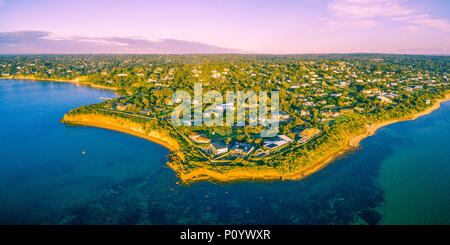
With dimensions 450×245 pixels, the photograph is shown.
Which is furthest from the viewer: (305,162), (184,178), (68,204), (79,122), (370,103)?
(370,103)

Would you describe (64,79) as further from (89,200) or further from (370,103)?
(370,103)

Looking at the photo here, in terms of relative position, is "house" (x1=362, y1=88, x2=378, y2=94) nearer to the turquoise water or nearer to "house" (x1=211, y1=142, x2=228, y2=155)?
the turquoise water

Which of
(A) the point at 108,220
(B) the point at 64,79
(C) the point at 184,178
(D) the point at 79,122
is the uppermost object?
(B) the point at 64,79

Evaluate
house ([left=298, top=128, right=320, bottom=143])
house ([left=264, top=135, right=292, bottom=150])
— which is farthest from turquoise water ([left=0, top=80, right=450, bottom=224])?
house ([left=264, top=135, right=292, bottom=150])

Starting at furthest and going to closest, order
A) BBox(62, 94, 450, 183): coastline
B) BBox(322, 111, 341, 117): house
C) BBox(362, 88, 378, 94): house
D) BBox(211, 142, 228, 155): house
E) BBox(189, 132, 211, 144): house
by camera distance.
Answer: BBox(362, 88, 378, 94): house < BBox(322, 111, 341, 117): house < BBox(189, 132, 211, 144): house < BBox(211, 142, 228, 155): house < BBox(62, 94, 450, 183): coastline

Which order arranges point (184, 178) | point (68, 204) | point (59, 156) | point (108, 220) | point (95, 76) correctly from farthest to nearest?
1. point (95, 76)
2. point (59, 156)
3. point (184, 178)
4. point (68, 204)
5. point (108, 220)

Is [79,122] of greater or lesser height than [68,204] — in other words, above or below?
above

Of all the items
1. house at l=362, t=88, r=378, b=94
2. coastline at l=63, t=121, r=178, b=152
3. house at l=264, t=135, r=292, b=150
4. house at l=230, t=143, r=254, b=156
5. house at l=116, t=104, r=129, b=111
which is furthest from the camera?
house at l=362, t=88, r=378, b=94

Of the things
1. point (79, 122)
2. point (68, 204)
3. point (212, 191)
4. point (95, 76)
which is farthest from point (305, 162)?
point (95, 76)
